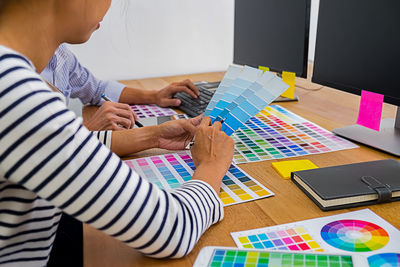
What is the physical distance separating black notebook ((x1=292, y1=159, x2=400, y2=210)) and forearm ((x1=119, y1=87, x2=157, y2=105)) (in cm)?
79

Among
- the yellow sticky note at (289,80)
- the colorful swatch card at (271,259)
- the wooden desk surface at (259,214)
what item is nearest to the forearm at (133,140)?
the wooden desk surface at (259,214)

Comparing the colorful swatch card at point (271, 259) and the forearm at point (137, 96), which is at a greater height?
the forearm at point (137, 96)

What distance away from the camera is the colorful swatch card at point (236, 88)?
966mm

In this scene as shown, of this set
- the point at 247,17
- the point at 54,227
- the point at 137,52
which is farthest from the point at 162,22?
the point at 54,227

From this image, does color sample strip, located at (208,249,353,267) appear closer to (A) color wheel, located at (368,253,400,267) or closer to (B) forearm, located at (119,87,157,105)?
(A) color wheel, located at (368,253,400,267)

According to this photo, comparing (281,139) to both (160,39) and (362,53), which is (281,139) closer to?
(362,53)

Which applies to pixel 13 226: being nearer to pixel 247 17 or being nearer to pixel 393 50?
pixel 393 50

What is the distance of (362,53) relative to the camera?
0.97 metres

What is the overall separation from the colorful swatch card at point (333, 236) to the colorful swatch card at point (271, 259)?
0.11ft

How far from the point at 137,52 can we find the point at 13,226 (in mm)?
1445

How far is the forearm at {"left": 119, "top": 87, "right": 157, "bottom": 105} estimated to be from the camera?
1.44m

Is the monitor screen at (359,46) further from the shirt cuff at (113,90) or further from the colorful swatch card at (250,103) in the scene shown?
the shirt cuff at (113,90)

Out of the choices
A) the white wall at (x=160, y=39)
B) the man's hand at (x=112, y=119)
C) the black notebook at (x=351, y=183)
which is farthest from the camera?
the white wall at (x=160, y=39)

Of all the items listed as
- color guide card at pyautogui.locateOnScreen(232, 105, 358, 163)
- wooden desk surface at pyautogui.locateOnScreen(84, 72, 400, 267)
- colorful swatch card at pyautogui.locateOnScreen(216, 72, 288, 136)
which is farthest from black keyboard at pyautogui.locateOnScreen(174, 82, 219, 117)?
wooden desk surface at pyautogui.locateOnScreen(84, 72, 400, 267)
